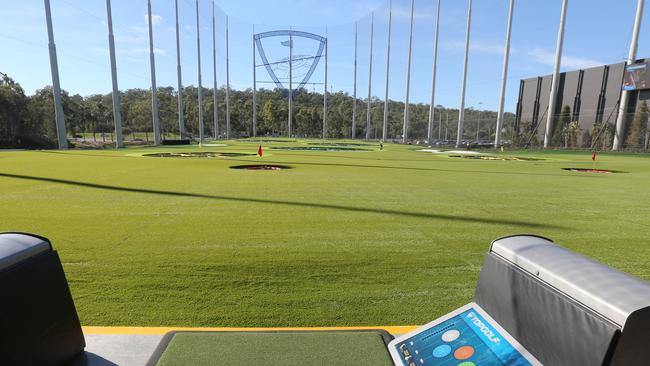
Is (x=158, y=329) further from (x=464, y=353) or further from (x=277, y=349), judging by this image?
(x=464, y=353)

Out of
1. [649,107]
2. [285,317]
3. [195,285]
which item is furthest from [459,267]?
[649,107]

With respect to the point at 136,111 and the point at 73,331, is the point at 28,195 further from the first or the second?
the point at 136,111

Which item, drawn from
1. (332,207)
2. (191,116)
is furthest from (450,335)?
(191,116)

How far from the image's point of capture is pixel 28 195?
8.84 m

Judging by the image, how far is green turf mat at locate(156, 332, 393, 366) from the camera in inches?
105

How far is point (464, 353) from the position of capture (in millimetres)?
2443

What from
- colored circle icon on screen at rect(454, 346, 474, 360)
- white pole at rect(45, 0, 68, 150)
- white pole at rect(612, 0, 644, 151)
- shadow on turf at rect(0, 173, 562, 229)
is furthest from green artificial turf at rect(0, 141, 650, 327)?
white pole at rect(612, 0, 644, 151)

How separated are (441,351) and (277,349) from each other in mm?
1174

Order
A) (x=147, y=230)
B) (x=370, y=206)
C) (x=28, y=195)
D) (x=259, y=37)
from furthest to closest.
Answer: (x=259, y=37) < (x=28, y=195) < (x=370, y=206) < (x=147, y=230)

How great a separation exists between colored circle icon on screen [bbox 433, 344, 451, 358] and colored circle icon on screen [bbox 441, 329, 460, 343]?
0.06 m

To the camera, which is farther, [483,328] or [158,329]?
[158,329]

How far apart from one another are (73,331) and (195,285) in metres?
1.43

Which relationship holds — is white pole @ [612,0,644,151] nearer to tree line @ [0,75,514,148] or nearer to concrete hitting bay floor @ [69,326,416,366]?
concrete hitting bay floor @ [69,326,416,366]

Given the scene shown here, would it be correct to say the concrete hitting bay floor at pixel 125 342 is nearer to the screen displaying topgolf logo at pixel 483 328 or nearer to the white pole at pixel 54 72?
the screen displaying topgolf logo at pixel 483 328
